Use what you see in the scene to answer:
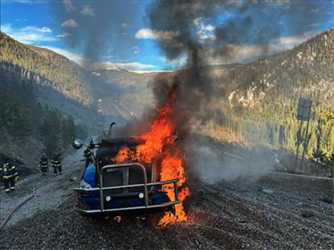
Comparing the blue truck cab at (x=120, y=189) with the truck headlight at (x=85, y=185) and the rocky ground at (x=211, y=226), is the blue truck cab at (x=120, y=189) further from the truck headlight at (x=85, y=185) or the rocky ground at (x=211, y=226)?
the rocky ground at (x=211, y=226)

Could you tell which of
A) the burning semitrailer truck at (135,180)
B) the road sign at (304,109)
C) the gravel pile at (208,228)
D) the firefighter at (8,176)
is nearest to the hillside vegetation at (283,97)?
the road sign at (304,109)

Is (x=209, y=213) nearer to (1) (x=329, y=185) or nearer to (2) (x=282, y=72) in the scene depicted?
(1) (x=329, y=185)

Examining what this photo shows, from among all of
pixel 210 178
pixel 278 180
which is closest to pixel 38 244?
pixel 210 178

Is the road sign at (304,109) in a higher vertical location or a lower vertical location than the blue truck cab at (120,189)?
higher

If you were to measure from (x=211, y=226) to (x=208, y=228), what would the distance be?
10.0 inches

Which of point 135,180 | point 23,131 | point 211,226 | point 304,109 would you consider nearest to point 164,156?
point 135,180

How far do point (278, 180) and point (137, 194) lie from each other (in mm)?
9675

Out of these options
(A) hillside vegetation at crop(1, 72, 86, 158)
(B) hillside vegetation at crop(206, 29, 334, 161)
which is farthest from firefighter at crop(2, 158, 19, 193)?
(B) hillside vegetation at crop(206, 29, 334, 161)

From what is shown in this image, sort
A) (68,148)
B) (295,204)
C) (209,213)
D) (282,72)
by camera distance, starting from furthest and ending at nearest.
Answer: (282,72) → (68,148) → (295,204) → (209,213)

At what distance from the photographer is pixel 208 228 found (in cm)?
796

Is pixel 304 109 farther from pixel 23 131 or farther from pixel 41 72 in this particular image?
pixel 41 72

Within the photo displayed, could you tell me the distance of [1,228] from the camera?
1142cm

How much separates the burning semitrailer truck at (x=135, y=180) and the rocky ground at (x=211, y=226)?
2.41 feet

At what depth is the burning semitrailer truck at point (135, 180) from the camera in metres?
7.97
